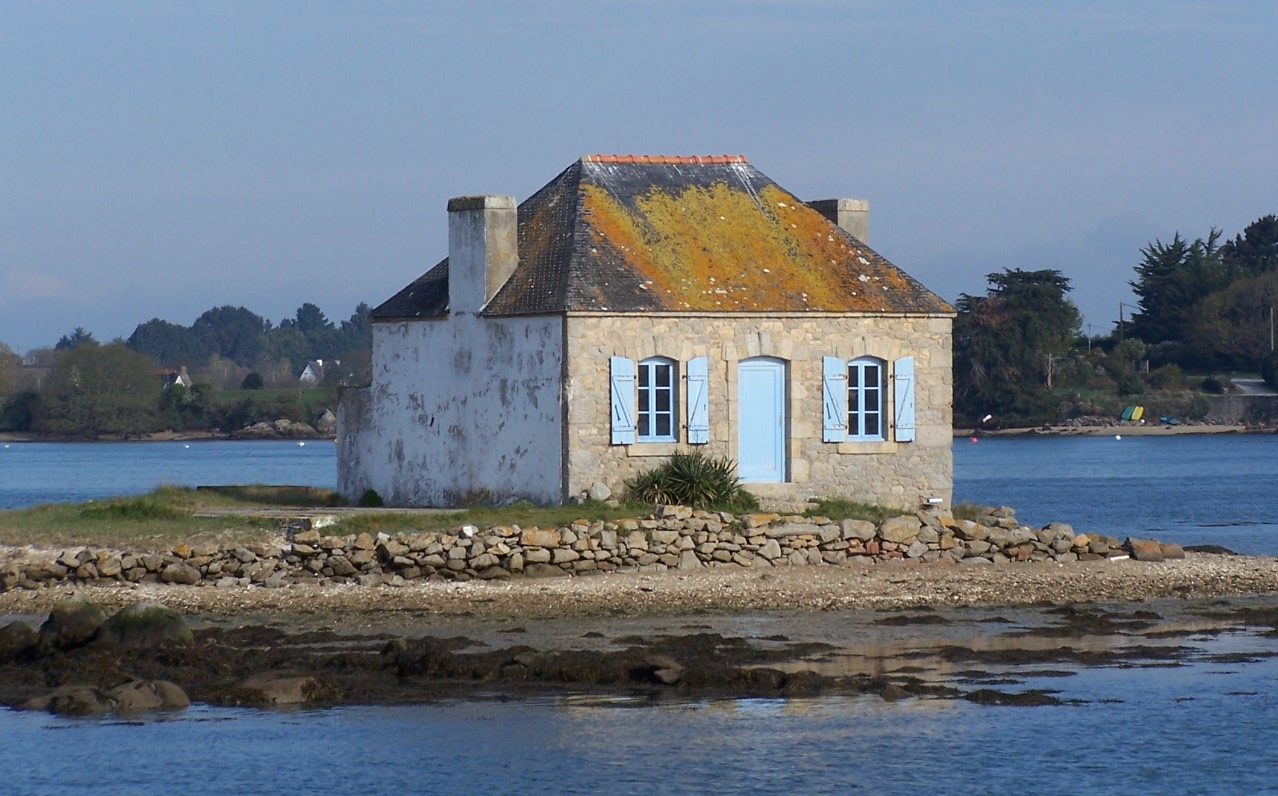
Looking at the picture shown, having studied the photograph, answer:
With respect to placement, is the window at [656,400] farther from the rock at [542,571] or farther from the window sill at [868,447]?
the rock at [542,571]

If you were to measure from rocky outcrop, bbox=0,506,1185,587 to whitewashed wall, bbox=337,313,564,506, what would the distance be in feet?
5.97

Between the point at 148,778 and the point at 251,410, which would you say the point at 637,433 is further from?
the point at 251,410

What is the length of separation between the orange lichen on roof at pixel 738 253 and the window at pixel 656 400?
31.5 inches

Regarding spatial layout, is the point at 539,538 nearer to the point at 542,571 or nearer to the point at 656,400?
the point at 542,571

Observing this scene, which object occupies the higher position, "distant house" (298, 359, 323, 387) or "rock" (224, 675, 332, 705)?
"distant house" (298, 359, 323, 387)

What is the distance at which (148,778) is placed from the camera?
1417 cm

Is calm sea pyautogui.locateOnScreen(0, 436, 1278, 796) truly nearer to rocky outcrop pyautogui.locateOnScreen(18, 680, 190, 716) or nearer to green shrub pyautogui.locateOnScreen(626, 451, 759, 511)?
rocky outcrop pyautogui.locateOnScreen(18, 680, 190, 716)

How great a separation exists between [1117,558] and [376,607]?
32.7 feet

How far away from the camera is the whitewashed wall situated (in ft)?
79.3

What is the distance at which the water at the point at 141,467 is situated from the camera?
5228 centimetres

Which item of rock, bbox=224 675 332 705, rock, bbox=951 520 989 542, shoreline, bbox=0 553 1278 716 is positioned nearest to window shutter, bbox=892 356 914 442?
rock, bbox=951 520 989 542

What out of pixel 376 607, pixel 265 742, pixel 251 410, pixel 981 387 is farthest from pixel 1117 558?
pixel 251 410

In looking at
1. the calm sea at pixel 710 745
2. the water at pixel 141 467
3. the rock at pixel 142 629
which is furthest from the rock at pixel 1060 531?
the water at pixel 141 467

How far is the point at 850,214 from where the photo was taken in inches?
1099
